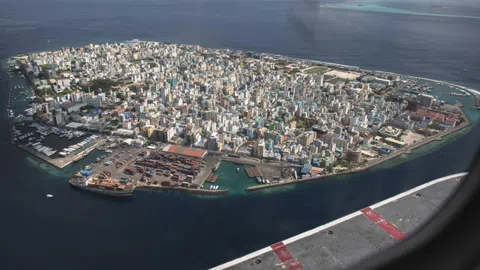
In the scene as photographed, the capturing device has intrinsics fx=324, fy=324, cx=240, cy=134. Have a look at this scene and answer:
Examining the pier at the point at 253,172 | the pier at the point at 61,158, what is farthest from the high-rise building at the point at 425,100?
the pier at the point at 61,158

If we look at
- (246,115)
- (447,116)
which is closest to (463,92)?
(447,116)

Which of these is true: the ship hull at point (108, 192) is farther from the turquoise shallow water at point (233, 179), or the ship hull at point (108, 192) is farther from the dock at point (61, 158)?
the turquoise shallow water at point (233, 179)

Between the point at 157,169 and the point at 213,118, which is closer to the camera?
the point at 157,169

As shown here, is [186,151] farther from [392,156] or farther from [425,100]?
[425,100]

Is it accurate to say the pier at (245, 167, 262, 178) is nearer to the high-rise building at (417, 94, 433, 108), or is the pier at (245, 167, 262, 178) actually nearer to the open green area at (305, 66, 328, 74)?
the high-rise building at (417, 94, 433, 108)

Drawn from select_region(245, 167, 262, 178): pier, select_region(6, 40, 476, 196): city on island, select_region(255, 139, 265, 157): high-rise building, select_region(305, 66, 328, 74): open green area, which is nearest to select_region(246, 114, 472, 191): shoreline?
select_region(6, 40, 476, 196): city on island

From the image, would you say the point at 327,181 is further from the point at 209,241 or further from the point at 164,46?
the point at 164,46

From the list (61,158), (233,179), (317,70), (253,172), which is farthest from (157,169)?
(317,70)
